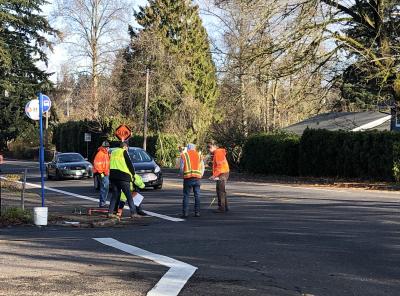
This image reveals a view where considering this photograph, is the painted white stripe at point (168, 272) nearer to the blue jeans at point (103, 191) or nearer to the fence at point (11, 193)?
the fence at point (11, 193)

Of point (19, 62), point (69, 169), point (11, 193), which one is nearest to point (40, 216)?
point (11, 193)

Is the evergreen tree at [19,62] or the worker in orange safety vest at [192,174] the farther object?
the evergreen tree at [19,62]

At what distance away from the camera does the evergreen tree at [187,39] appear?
5478 centimetres

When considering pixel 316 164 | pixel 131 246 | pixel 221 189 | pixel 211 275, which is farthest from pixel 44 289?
pixel 316 164

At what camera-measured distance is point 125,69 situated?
55.4m

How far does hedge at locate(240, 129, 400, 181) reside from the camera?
87.4 feet

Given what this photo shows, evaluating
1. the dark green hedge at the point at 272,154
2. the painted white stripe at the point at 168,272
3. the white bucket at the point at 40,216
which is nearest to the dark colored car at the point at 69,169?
the dark green hedge at the point at 272,154

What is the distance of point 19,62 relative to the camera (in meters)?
52.7

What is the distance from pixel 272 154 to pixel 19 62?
29.8 meters

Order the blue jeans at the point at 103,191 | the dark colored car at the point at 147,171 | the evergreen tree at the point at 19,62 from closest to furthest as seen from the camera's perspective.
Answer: the blue jeans at the point at 103,191 < the dark colored car at the point at 147,171 < the evergreen tree at the point at 19,62

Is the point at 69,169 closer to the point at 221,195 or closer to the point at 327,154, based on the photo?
the point at 327,154

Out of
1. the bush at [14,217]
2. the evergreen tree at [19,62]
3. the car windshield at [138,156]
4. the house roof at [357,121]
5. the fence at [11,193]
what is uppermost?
the evergreen tree at [19,62]

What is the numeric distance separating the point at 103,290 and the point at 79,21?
189 ft

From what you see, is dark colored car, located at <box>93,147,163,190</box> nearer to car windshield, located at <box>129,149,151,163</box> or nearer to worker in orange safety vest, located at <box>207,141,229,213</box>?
→ car windshield, located at <box>129,149,151,163</box>
